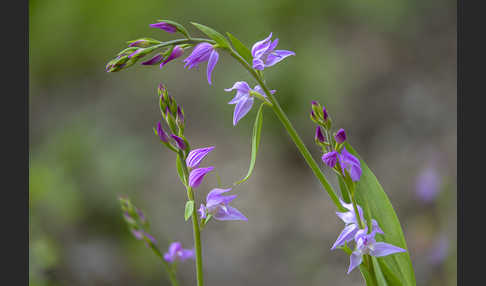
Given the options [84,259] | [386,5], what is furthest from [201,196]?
[386,5]

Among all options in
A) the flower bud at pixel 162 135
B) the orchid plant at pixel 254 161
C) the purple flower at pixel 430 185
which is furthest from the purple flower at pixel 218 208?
the purple flower at pixel 430 185

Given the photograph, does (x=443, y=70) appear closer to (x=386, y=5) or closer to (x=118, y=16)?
(x=386, y=5)

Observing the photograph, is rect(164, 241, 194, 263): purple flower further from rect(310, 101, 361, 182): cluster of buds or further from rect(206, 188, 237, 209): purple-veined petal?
rect(310, 101, 361, 182): cluster of buds

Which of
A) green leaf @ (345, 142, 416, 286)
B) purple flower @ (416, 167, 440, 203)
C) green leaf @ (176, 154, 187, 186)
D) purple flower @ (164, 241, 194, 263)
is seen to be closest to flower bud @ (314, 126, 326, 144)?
green leaf @ (345, 142, 416, 286)

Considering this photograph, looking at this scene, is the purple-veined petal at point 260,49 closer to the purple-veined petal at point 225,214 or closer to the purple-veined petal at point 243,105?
the purple-veined petal at point 243,105

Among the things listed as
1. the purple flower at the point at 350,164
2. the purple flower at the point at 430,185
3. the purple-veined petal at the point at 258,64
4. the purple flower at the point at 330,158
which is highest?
the purple-veined petal at the point at 258,64

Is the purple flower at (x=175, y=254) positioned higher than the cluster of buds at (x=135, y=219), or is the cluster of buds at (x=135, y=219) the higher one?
the cluster of buds at (x=135, y=219)

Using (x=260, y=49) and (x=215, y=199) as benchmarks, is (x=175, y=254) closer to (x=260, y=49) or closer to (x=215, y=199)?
(x=215, y=199)

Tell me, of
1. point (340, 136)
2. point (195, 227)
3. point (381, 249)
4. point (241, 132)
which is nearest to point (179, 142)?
point (195, 227)
